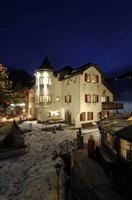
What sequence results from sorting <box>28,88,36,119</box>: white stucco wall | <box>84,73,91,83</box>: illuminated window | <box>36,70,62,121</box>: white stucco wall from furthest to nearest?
<box>28,88,36,119</box>: white stucco wall < <box>36,70,62,121</box>: white stucco wall < <box>84,73,91,83</box>: illuminated window

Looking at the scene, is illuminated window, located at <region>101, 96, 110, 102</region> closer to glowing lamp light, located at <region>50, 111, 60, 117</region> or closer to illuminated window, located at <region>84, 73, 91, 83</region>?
illuminated window, located at <region>84, 73, 91, 83</region>

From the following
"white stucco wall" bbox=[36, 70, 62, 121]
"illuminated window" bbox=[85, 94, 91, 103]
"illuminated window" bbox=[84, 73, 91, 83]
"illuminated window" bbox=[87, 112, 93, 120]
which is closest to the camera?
"illuminated window" bbox=[84, 73, 91, 83]

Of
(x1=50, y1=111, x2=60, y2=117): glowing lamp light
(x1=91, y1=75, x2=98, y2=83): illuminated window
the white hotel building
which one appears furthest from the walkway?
(x1=50, y1=111, x2=60, y2=117): glowing lamp light

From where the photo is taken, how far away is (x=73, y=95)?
118 feet

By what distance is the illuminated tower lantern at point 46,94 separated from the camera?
38094mm

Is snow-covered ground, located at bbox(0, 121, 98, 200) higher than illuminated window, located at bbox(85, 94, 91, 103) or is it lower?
lower

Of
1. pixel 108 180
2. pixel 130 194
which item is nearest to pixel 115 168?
pixel 108 180

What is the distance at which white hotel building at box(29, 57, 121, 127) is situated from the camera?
34812 millimetres

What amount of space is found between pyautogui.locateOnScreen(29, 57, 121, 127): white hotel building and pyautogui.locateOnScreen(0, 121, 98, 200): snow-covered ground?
38.1 feet

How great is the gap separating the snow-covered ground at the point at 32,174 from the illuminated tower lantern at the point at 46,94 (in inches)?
519

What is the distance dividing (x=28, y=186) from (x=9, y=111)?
3286 centimetres

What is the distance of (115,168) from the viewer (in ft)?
36.6

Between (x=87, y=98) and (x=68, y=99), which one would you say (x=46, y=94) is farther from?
(x=87, y=98)

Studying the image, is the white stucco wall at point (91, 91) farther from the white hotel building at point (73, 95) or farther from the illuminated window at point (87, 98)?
the illuminated window at point (87, 98)
